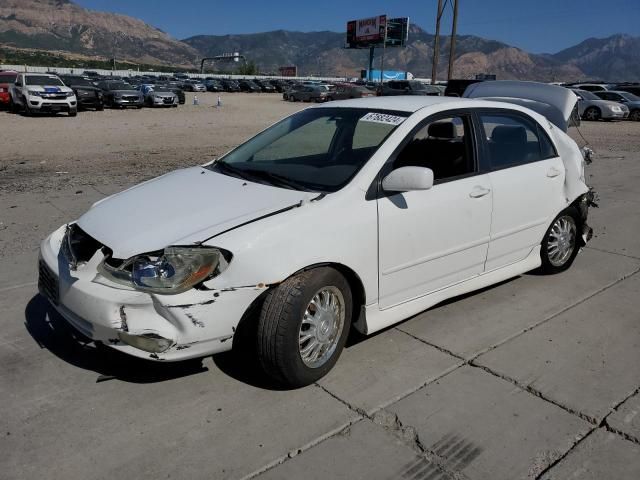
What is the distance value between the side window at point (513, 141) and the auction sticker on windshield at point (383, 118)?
0.81 m

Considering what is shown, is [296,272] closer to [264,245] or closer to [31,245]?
[264,245]

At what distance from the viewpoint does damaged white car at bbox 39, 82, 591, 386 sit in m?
2.78

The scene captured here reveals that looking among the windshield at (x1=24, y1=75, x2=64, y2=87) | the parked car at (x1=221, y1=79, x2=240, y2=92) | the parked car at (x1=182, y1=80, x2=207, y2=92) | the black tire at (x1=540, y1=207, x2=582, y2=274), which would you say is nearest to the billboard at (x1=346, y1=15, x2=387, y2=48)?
the parked car at (x1=221, y1=79, x2=240, y2=92)

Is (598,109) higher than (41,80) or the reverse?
the reverse

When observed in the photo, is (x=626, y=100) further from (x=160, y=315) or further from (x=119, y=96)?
(x=160, y=315)

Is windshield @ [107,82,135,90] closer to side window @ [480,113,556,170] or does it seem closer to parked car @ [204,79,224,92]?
side window @ [480,113,556,170]

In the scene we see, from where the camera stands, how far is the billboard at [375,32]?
86.6 meters

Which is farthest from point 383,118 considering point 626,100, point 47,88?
point 626,100

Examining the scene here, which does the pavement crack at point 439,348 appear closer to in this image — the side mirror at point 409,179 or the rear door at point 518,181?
the rear door at point 518,181

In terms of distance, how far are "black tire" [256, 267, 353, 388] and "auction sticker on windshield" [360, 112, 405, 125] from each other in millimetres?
1190

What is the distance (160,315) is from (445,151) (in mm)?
2370

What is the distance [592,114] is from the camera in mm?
27094

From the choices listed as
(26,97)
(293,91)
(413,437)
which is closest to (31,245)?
(413,437)

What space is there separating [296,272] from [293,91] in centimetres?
4148
